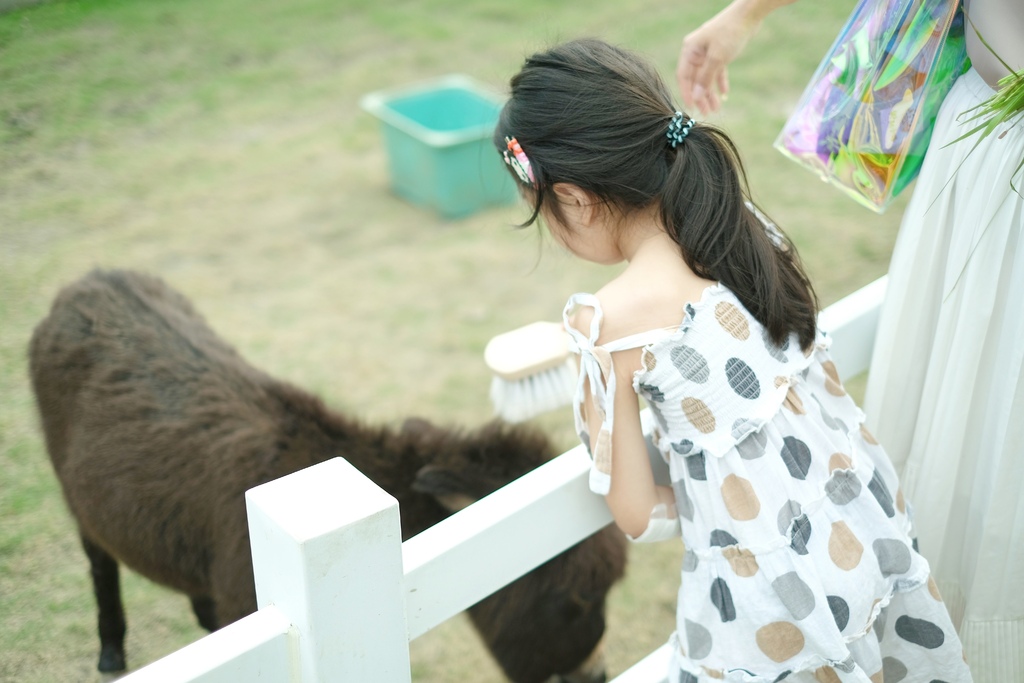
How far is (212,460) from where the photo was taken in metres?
1.82

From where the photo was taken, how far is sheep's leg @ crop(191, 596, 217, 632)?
1.84m

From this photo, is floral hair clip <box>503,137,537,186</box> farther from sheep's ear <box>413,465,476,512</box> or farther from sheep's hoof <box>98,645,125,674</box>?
sheep's hoof <box>98,645,125,674</box>

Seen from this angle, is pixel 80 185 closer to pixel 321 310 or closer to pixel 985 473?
pixel 985 473

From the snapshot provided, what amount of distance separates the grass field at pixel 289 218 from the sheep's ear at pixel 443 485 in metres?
0.47

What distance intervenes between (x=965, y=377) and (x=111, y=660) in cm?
139

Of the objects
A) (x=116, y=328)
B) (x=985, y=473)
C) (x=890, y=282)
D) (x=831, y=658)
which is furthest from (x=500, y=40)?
(x=831, y=658)

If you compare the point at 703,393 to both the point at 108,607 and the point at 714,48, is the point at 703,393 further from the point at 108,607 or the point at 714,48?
the point at 108,607

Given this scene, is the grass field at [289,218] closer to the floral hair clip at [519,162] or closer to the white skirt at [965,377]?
the floral hair clip at [519,162]

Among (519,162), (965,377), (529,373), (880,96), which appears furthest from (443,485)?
(880,96)

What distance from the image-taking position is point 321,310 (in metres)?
3.48

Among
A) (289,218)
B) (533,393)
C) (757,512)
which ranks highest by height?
(757,512)

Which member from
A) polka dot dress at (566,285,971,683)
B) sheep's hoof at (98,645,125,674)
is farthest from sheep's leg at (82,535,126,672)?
polka dot dress at (566,285,971,683)

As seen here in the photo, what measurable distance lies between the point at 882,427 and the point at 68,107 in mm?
1424

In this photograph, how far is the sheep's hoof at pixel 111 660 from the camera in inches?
52.3
